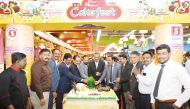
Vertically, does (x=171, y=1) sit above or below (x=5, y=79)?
above

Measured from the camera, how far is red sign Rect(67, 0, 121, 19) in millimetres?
6703

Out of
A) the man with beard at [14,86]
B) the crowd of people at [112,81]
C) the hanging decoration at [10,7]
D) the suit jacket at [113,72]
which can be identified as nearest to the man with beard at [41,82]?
the crowd of people at [112,81]

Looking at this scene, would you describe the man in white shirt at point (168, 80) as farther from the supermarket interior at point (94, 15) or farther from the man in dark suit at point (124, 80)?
the man in dark suit at point (124, 80)

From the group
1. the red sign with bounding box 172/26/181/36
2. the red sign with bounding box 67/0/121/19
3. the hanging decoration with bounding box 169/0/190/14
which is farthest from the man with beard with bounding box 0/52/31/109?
the hanging decoration with bounding box 169/0/190/14

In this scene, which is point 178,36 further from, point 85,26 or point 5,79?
point 5,79

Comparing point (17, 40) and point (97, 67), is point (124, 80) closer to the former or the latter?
point (97, 67)

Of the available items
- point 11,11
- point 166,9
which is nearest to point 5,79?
point 11,11

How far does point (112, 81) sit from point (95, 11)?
8.93 feet

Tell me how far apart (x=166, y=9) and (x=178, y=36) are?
1.92 ft

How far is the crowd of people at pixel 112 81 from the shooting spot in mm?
4285

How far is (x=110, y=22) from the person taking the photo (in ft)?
22.1

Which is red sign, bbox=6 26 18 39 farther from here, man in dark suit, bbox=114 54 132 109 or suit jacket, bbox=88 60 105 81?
suit jacket, bbox=88 60 105 81

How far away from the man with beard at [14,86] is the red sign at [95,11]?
89.9 inches

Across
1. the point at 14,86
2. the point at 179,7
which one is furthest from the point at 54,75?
the point at 179,7
